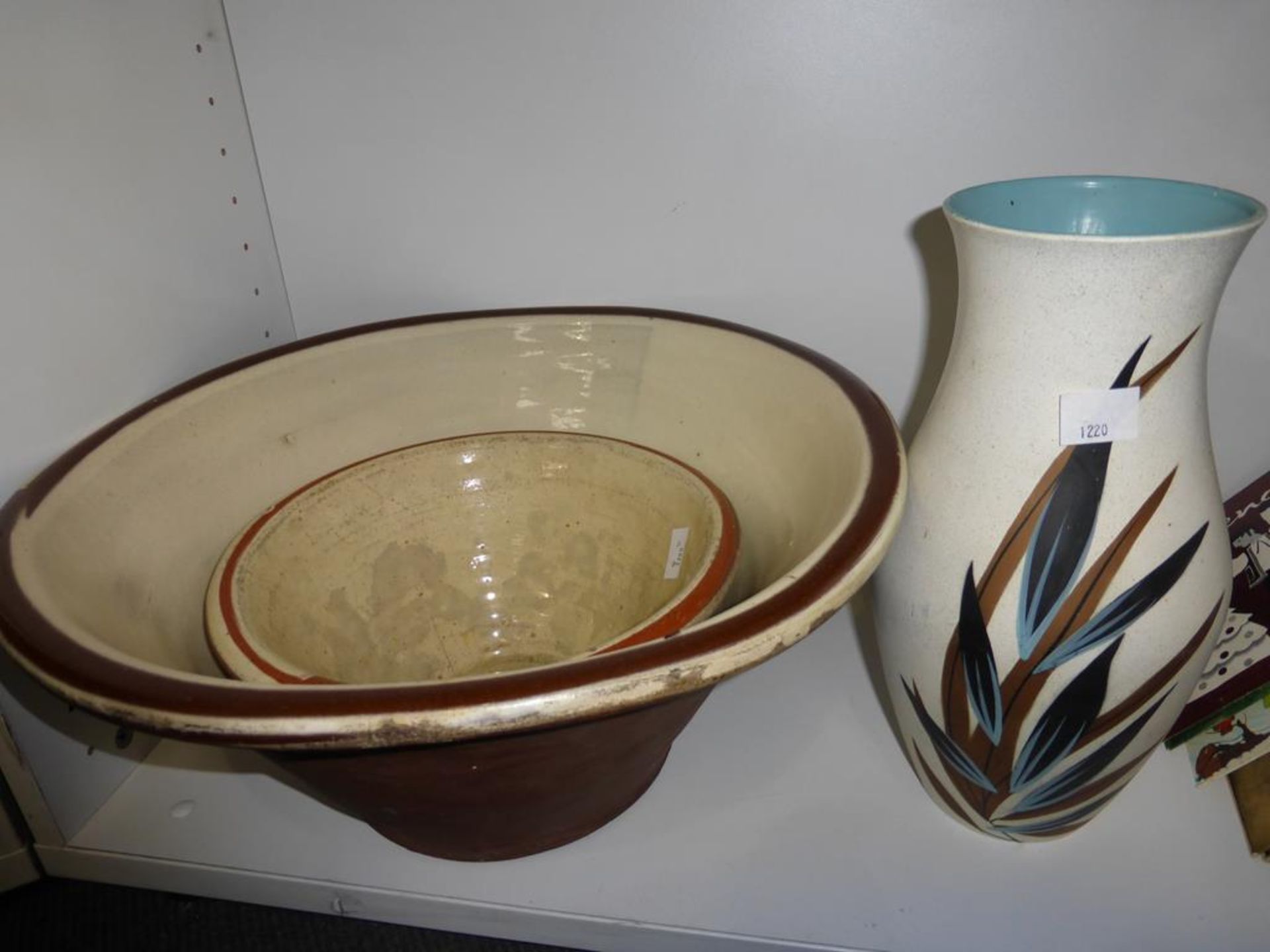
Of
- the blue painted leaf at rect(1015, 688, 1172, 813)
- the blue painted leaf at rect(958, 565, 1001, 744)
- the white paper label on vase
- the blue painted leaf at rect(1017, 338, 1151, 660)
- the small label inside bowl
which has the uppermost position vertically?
the white paper label on vase

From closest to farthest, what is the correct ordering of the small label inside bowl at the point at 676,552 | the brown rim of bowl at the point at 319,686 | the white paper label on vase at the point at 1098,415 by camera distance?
1. the brown rim of bowl at the point at 319,686
2. the white paper label on vase at the point at 1098,415
3. the small label inside bowl at the point at 676,552

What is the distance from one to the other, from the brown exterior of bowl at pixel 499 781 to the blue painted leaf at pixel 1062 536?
0.17 meters

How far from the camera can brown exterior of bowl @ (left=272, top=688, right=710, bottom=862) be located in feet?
1.39

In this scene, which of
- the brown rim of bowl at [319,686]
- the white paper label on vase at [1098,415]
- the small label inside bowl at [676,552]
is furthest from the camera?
the small label inside bowl at [676,552]

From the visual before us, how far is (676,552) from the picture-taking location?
0.60 m

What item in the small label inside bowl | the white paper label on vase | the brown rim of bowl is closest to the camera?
the brown rim of bowl

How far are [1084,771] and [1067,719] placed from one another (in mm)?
48

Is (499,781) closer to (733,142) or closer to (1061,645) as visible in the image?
(1061,645)

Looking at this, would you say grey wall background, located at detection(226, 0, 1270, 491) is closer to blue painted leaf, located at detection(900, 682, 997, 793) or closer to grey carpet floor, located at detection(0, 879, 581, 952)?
blue painted leaf, located at detection(900, 682, 997, 793)

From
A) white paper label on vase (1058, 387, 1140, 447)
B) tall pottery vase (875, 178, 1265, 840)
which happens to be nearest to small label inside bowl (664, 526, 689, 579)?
tall pottery vase (875, 178, 1265, 840)

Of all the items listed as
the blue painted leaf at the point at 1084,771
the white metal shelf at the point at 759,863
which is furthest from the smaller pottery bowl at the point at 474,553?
the blue painted leaf at the point at 1084,771

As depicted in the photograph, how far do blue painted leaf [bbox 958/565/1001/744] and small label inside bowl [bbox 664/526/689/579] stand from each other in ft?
0.56

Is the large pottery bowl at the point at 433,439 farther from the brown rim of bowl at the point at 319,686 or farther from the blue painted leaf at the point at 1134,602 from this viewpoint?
the blue painted leaf at the point at 1134,602

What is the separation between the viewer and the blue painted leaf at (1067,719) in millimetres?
478
